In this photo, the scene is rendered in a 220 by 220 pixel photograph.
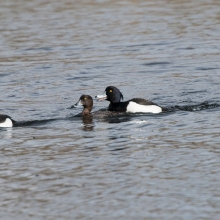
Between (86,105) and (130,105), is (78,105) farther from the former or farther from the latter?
(130,105)

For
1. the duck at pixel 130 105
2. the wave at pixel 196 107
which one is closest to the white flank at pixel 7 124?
the duck at pixel 130 105

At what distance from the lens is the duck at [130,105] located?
16.0 metres

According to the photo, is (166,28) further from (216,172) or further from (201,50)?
(216,172)

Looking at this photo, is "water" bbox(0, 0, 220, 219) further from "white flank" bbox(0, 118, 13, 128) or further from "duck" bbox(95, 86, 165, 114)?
"duck" bbox(95, 86, 165, 114)

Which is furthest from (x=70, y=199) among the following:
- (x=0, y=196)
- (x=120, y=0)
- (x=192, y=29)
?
(x=120, y=0)

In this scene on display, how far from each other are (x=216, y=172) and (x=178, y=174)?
1.72 ft

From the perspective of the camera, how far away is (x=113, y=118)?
629 inches

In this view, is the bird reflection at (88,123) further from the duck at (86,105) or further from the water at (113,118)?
the duck at (86,105)

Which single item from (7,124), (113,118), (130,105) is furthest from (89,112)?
(7,124)

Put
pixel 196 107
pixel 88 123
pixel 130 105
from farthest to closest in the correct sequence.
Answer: pixel 196 107, pixel 130 105, pixel 88 123

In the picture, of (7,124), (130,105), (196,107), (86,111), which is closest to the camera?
(7,124)

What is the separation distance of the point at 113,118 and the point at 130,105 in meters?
0.52

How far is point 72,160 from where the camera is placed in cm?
1183

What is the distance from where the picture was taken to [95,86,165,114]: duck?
631 inches
